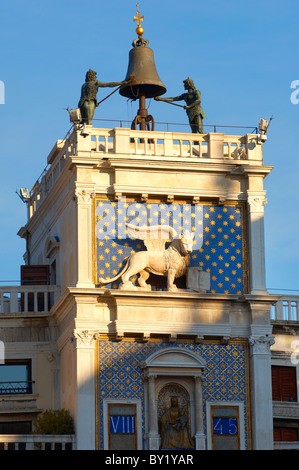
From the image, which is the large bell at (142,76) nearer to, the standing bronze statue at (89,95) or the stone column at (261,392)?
the standing bronze statue at (89,95)

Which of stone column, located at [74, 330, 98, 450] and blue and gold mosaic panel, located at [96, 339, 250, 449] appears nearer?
stone column, located at [74, 330, 98, 450]

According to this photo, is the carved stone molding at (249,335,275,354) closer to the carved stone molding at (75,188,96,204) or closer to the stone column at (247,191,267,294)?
the stone column at (247,191,267,294)

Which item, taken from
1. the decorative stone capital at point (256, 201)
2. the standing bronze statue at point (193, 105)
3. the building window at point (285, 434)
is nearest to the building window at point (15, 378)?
the building window at point (285, 434)

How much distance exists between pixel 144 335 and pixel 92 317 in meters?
1.53

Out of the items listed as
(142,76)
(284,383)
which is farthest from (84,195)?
(284,383)

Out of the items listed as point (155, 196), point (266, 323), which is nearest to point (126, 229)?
point (155, 196)

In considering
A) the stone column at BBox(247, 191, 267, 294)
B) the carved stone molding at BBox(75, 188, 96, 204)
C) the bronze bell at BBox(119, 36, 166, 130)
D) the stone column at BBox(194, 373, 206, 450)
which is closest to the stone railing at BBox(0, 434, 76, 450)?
the stone column at BBox(194, 373, 206, 450)

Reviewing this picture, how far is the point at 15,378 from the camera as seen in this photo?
57.2 meters

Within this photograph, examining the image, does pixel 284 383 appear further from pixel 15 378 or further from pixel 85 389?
pixel 15 378

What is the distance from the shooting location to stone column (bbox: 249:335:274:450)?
5488 cm

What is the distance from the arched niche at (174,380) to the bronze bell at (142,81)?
790cm

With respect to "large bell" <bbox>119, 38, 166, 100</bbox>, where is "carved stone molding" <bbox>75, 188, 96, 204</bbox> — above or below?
below

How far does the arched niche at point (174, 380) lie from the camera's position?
5434cm

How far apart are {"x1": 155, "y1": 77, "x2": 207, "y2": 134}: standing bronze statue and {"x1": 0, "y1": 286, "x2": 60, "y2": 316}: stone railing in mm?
6407
